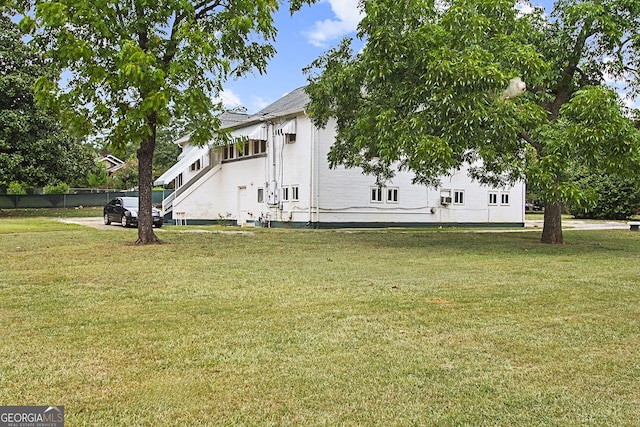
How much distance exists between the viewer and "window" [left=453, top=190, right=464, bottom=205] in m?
27.9

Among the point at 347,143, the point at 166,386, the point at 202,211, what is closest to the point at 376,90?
the point at 347,143

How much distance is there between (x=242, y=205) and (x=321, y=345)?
2287cm

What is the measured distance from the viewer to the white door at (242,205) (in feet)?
89.0

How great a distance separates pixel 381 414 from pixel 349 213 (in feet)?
69.4

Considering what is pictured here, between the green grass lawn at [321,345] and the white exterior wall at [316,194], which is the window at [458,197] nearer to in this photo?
the white exterior wall at [316,194]

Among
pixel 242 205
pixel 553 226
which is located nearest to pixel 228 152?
pixel 242 205

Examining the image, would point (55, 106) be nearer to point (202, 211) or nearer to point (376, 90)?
point (376, 90)

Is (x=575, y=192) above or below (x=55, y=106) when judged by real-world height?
below

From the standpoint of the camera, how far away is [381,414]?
3.37 m

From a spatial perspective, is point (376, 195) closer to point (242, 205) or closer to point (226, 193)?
point (242, 205)

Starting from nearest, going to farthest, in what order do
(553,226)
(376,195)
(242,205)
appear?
(553,226)
(376,195)
(242,205)

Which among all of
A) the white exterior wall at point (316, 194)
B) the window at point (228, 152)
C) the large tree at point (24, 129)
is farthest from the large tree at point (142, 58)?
the large tree at point (24, 129)

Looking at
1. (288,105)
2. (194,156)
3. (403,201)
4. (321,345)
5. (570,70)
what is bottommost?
(321,345)

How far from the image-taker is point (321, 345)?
482 centimetres
